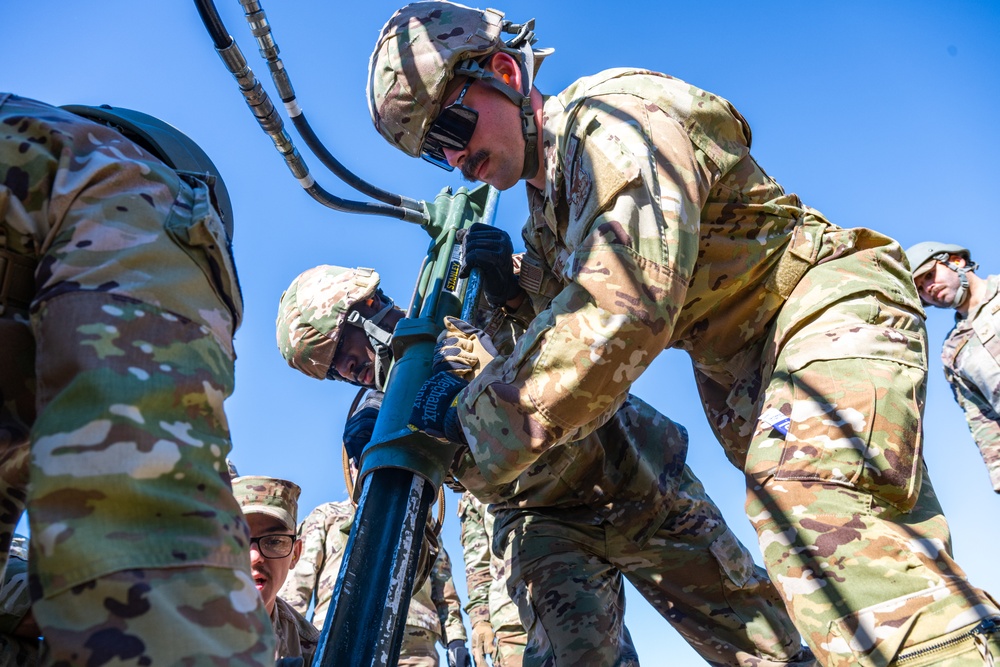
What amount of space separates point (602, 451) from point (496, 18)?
6.46 feet

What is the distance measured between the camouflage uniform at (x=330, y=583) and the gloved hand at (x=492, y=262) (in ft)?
8.26

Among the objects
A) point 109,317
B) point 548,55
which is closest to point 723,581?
point 548,55

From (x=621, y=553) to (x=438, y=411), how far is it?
1.56 metres

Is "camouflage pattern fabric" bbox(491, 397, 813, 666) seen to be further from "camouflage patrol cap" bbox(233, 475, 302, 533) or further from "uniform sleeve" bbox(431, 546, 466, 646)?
"uniform sleeve" bbox(431, 546, 466, 646)

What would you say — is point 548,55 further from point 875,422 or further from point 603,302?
point 875,422

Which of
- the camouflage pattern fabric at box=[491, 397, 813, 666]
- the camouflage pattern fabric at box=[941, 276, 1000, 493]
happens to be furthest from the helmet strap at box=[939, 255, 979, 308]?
the camouflage pattern fabric at box=[491, 397, 813, 666]

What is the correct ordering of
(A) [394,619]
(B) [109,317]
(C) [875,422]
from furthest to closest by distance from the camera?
(A) [394,619] → (C) [875,422] → (B) [109,317]

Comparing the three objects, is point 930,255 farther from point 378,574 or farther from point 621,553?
point 378,574

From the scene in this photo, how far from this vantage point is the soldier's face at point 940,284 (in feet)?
24.7

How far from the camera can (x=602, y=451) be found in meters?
4.05

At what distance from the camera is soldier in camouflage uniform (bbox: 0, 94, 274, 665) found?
125 cm

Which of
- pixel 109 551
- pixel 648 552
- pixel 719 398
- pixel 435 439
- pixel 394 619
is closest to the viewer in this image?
pixel 109 551

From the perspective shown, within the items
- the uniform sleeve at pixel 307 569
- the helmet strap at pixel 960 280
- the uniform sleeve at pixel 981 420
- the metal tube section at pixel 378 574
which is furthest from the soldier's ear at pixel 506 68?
the uniform sleeve at pixel 981 420

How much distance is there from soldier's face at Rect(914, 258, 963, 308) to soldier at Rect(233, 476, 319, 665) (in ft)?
18.8
